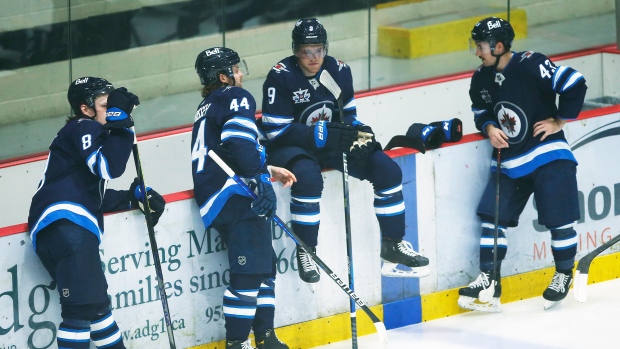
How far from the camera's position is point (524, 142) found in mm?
5746

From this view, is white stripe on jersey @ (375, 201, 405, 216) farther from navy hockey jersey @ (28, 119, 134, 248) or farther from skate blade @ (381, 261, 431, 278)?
navy hockey jersey @ (28, 119, 134, 248)

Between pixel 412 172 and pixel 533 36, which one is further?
pixel 533 36

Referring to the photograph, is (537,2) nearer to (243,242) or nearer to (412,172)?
(412,172)

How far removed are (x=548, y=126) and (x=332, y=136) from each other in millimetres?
1011

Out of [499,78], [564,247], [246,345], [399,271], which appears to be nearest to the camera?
[246,345]

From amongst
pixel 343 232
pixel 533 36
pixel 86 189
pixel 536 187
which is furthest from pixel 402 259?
pixel 533 36

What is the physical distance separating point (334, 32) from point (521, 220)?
255 centimetres

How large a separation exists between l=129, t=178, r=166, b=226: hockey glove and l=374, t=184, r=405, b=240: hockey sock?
94cm

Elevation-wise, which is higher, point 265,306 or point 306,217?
point 306,217

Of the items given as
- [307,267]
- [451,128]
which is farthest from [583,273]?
[307,267]

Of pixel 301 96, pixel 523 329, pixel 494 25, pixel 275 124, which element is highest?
pixel 494 25

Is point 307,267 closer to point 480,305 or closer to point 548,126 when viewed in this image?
point 480,305

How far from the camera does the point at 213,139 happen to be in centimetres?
501

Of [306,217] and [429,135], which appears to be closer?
[306,217]
